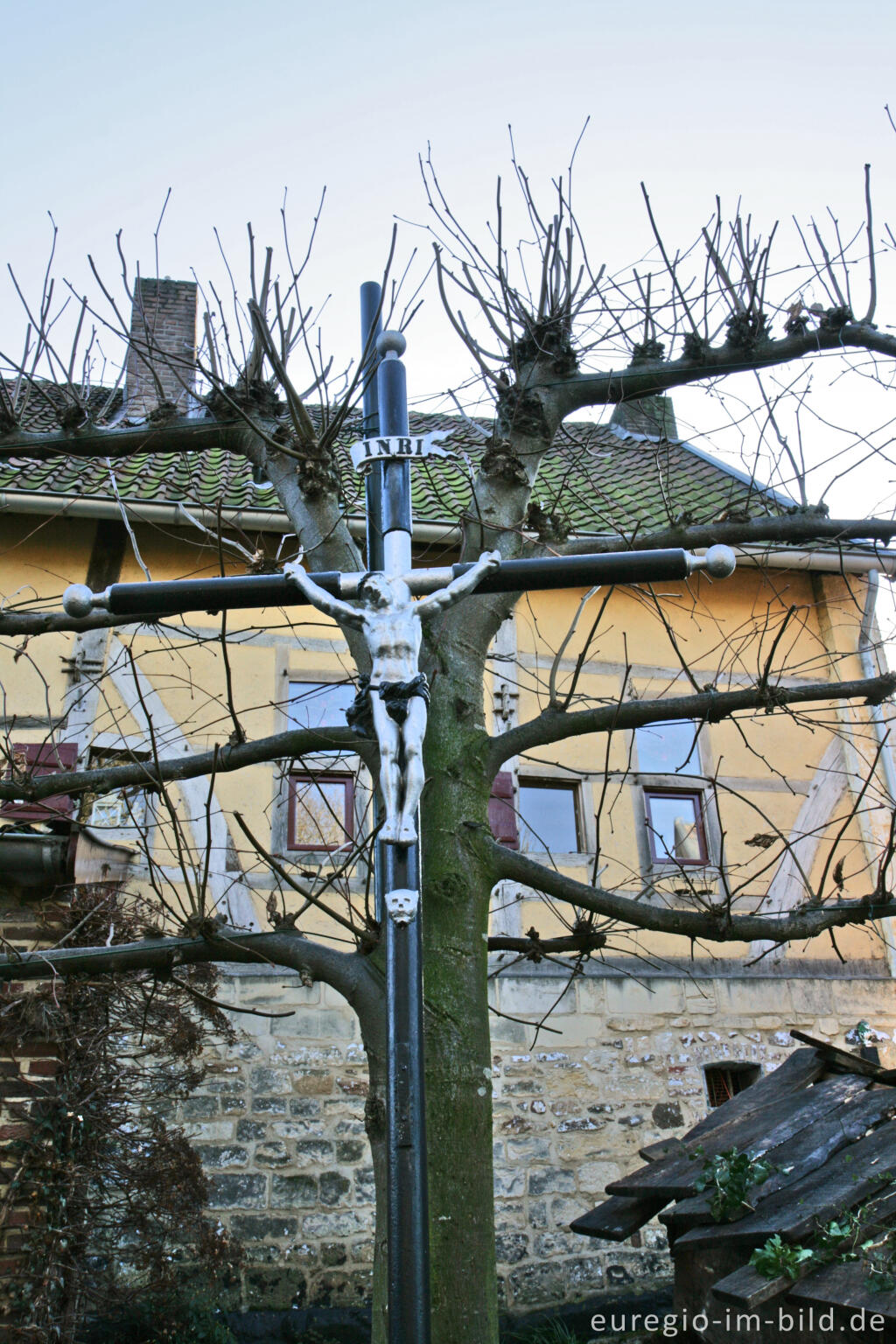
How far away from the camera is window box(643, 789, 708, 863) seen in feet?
26.0

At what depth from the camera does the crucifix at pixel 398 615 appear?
6.85ft

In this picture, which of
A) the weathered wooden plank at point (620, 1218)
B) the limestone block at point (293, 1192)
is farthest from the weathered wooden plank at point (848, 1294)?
the limestone block at point (293, 1192)

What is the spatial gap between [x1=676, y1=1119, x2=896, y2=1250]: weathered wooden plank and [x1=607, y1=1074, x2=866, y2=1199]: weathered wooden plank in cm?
24

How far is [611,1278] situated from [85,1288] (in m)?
3.00

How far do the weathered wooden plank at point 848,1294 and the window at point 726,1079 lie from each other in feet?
14.3

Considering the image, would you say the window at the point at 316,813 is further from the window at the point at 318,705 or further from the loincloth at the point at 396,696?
the loincloth at the point at 396,696

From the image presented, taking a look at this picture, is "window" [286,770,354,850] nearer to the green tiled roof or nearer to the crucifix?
the green tiled roof

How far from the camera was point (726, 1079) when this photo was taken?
7.57 m

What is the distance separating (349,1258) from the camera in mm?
6539

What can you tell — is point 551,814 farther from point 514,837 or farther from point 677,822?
point 677,822

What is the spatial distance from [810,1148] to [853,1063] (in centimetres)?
67

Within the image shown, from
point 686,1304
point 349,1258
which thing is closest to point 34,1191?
point 349,1258

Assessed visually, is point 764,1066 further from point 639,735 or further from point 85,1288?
point 85,1288

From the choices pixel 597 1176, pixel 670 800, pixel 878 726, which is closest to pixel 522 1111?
pixel 597 1176
